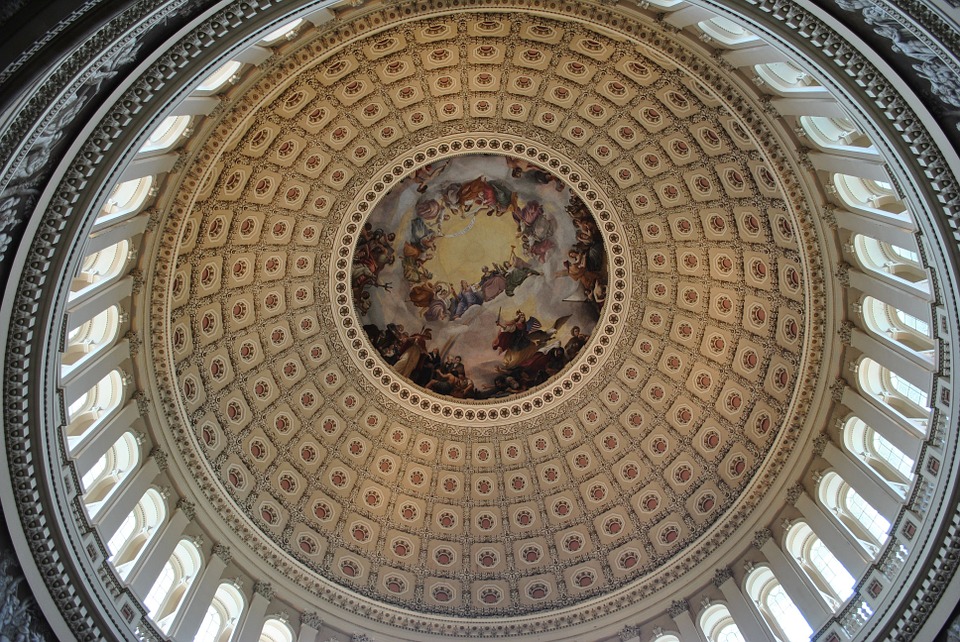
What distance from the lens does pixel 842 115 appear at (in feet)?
48.6

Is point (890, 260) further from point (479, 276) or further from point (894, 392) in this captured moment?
point (479, 276)

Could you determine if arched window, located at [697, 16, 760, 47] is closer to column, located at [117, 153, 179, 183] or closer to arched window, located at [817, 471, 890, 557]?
arched window, located at [817, 471, 890, 557]

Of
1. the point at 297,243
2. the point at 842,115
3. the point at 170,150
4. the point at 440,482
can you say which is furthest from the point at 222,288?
the point at 842,115

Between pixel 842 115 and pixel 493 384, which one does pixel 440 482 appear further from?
pixel 842 115

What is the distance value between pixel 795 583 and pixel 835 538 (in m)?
1.60

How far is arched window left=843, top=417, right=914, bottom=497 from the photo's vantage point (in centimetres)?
1753

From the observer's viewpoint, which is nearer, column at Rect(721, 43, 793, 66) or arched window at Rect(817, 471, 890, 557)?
column at Rect(721, 43, 793, 66)

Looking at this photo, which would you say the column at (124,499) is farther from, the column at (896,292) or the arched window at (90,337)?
the column at (896,292)

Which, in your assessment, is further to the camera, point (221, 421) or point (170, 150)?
point (221, 421)

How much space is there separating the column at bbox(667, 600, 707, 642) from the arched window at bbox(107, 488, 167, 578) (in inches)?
561

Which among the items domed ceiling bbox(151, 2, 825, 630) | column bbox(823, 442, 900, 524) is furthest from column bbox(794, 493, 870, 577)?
domed ceiling bbox(151, 2, 825, 630)

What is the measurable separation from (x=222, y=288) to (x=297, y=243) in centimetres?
332

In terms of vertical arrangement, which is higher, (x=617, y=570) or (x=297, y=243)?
(x=297, y=243)

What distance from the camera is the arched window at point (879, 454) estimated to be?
690 inches
